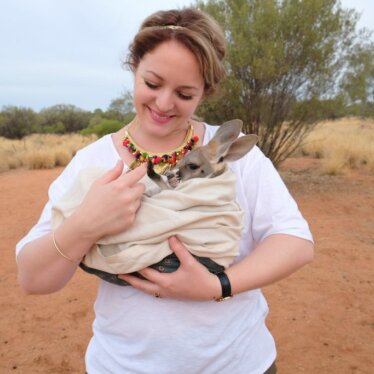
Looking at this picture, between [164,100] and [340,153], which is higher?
[164,100]

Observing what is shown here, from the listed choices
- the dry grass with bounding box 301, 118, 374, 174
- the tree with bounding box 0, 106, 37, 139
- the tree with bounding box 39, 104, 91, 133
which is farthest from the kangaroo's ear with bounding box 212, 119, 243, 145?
the tree with bounding box 39, 104, 91, 133

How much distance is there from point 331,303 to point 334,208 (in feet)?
14.0

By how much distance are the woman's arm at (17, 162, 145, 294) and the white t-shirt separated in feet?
0.57

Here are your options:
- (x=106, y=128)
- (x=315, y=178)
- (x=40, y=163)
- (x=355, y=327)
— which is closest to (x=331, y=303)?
(x=355, y=327)

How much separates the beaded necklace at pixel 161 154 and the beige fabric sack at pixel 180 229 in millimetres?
381

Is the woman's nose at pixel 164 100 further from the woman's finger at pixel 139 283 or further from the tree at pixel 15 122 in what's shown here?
the tree at pixel 15 122

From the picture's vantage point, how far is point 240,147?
5.04ft

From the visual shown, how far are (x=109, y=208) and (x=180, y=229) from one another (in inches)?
8.9

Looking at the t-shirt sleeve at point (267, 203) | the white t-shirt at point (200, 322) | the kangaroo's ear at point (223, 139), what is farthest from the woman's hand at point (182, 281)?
the kangaroo's ear at point (223, 139)

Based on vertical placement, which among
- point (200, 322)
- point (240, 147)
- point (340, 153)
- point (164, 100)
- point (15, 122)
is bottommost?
point (15, 122)

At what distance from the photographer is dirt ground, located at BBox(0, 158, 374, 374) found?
383 centimetres

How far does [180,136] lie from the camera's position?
1774mm

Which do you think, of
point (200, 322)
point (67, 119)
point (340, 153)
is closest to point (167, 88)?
point (200, 322)

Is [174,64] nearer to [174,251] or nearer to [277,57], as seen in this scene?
[174,251]
